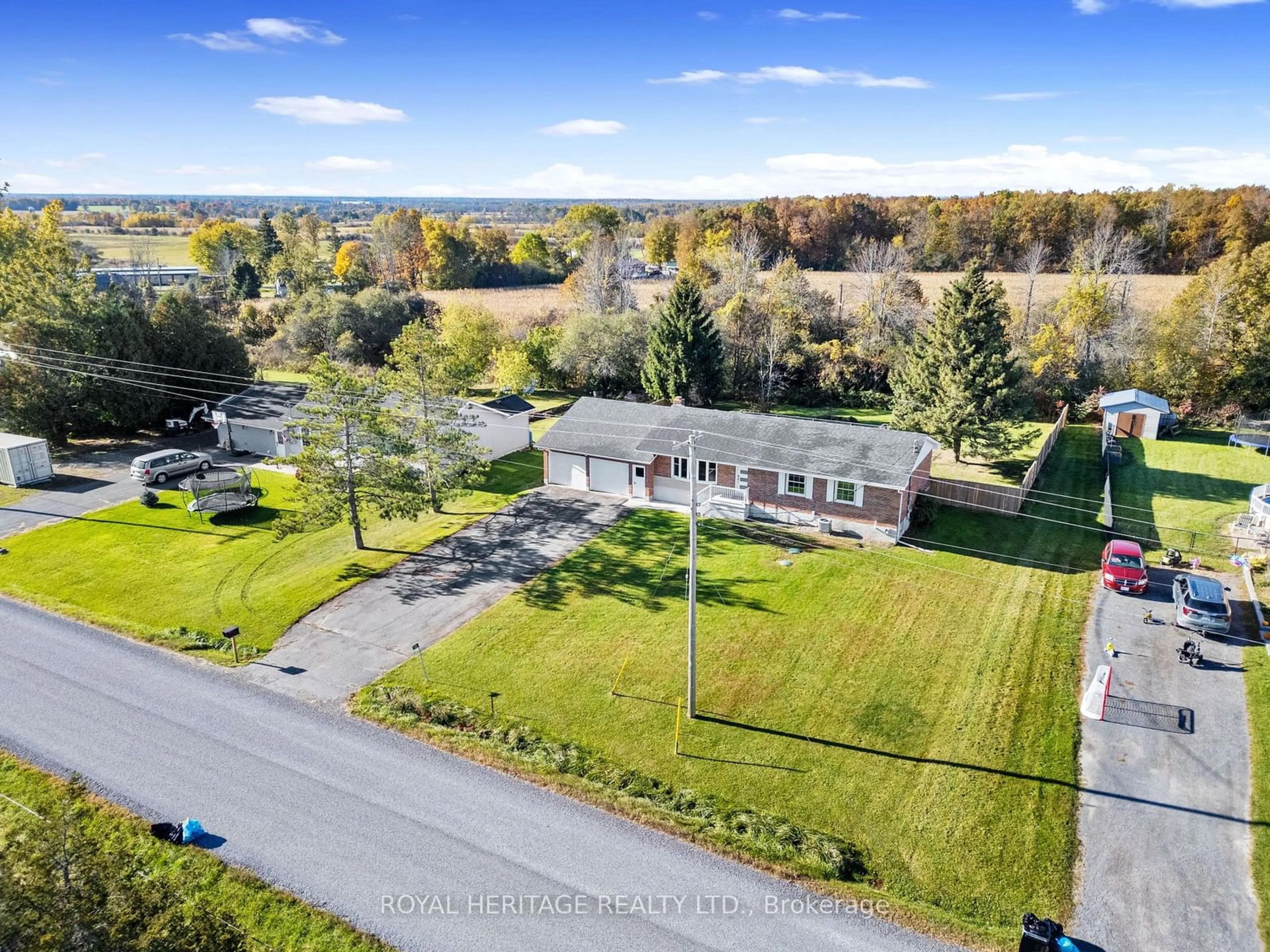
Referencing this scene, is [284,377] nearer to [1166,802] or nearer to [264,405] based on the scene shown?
[264,405]

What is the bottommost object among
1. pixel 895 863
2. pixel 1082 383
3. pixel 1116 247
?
pixel 895 863

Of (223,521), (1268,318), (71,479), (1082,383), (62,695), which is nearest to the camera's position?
(62,695)

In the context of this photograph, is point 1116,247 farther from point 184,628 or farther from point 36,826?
point 36,826

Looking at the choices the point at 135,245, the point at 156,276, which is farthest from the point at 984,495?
the point at 135,245

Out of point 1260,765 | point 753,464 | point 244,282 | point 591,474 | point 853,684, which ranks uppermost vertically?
point 244,282

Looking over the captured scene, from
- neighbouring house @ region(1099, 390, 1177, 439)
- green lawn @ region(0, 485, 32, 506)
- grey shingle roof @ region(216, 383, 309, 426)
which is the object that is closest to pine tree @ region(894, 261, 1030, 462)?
neighbouring house @ region(1099, 390, 1177, 439)

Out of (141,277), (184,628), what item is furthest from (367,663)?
(141,277)

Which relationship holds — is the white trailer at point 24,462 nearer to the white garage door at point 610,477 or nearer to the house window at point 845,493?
the white garage door at point 610,477
